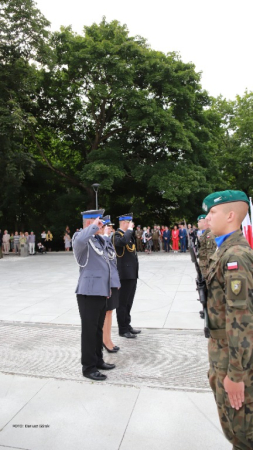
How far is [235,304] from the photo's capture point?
1.96 m

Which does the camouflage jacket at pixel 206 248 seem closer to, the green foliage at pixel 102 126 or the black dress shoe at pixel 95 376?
the black dress shoe at pixel 95 376

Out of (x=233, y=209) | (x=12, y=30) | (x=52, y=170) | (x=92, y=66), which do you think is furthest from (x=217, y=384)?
(x=52, y=170)

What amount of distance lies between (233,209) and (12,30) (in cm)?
2314

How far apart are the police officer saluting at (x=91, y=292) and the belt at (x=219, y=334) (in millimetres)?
2111

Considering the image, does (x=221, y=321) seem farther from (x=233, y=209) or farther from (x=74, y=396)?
(x=74, y=396)

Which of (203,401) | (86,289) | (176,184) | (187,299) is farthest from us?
(176,184)

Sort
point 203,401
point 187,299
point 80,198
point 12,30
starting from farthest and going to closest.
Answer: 1. point 80,198
2. point 12,30
3. point 187,299
4. point 203,401

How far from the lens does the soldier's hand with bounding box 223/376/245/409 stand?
1.97 metres

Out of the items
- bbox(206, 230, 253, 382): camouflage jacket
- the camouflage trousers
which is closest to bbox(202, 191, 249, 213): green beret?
bbox(206, 230, 253, 382): camouflage jacket

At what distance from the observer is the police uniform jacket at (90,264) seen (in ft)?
13.5

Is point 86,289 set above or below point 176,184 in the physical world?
below

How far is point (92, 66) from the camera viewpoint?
24.4 m

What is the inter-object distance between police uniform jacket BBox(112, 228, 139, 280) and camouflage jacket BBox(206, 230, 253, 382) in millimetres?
3602

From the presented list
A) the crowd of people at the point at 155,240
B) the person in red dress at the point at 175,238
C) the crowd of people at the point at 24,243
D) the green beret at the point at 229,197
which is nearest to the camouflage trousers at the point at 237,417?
the green beret at the point at 229,197
